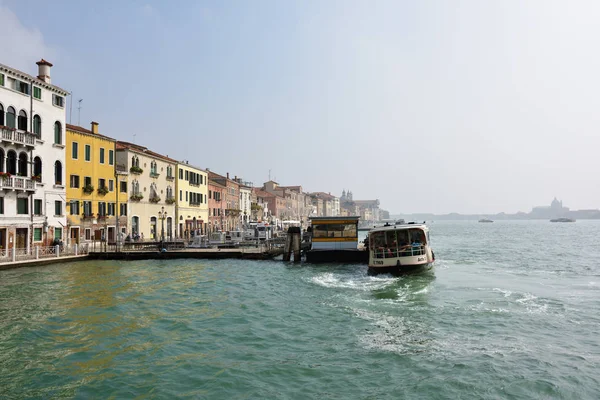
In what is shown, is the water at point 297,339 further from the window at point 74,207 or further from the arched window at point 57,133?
the arched window at point 57,133

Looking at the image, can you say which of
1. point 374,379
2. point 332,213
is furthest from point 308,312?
point 332,213

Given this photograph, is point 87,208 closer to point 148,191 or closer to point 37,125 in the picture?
A: point 37,125

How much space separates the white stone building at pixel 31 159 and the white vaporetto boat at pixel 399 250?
21541 mm

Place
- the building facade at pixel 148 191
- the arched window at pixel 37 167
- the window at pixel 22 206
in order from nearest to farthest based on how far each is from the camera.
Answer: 1. the window at pixel 22 206
2. the arched window at pixel 37 167
3. the building facade at pixel 148 191

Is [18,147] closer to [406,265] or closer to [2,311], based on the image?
[2,311]

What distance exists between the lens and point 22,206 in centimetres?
2902

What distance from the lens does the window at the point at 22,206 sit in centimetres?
2873

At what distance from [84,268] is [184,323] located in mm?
15936

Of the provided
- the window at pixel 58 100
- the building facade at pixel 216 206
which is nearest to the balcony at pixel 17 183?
the window at pixel 58 100

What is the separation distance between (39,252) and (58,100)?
1147 cm

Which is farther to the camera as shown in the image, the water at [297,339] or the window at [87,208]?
the window at [87,208]

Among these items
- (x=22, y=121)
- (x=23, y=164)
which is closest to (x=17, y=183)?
(x=23, y=164)

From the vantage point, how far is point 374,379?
29.9 ft

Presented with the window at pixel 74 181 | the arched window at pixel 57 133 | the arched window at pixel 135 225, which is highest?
the arched window at pixel 57 133
